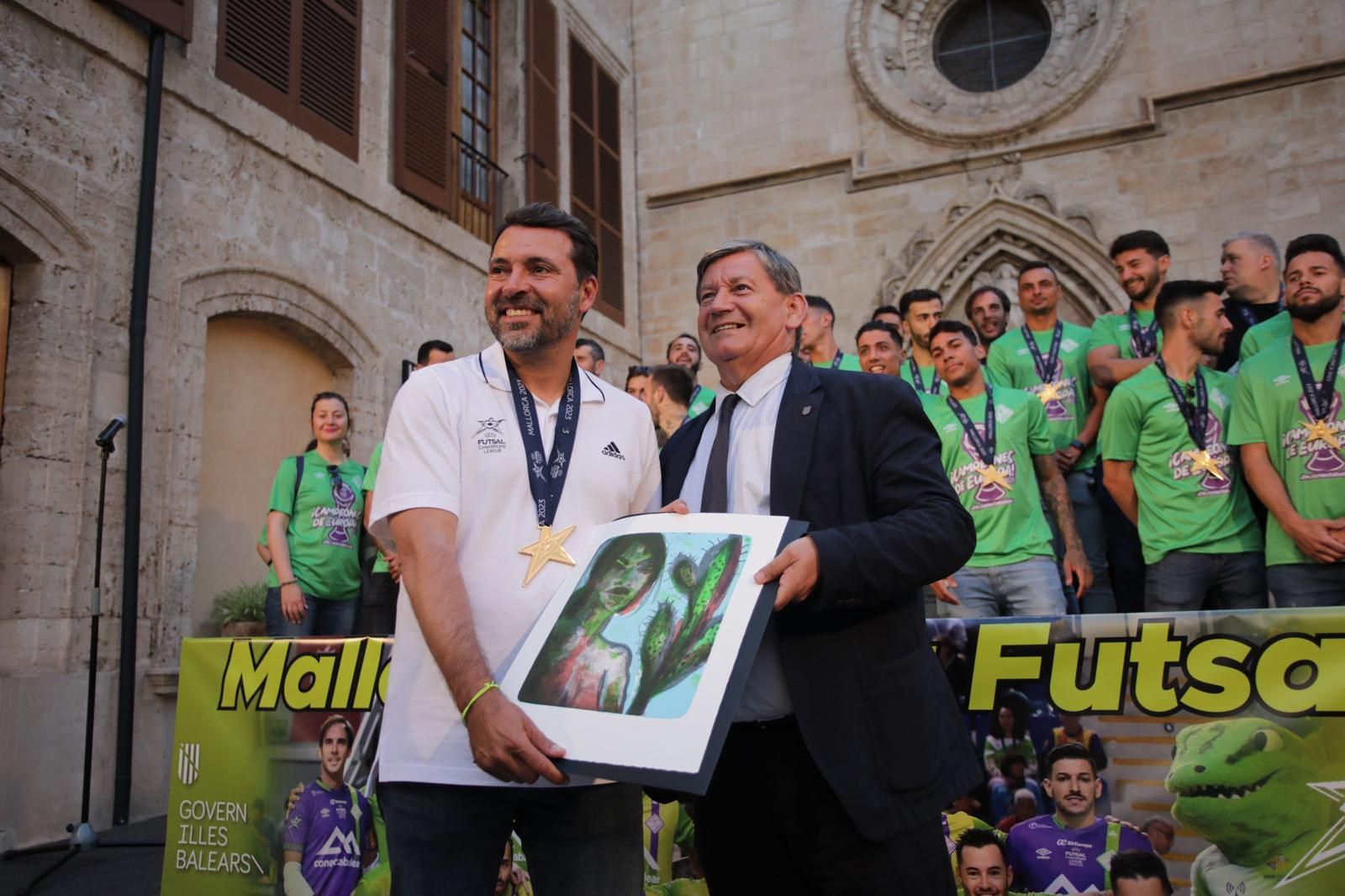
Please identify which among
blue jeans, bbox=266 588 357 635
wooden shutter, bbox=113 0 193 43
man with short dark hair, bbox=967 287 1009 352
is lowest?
blue jeans, bbox=266 588 357 635

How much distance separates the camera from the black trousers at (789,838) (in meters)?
1.85

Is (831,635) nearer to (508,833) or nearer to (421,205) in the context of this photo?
(508,833)

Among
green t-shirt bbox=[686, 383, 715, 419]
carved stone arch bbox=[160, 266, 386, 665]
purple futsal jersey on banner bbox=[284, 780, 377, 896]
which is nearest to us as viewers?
purple futsal jersey on banner bbox=[284, 780, 377, 896]

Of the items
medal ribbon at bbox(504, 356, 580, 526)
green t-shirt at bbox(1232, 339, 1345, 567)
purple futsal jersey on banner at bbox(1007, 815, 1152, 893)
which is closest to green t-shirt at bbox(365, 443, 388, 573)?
purple futsal jersey on banner at bbox(1007, 815, 1152, 893)

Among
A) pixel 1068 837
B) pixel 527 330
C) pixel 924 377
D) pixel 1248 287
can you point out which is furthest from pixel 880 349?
pixel 527 330

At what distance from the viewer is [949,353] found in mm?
5172

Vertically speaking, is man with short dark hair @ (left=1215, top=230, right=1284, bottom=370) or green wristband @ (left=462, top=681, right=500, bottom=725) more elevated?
man with short dark hair @ (left=1215, top=230, right=1284, bottom=370)

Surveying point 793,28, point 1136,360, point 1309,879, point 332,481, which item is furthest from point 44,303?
point 793,28

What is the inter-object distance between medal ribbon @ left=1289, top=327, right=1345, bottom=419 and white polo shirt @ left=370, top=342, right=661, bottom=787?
3.52 metres

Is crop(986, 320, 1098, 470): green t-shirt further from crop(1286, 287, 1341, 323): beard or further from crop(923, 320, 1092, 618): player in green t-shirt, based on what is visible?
crop(1286, 287, 1341, 323): beard

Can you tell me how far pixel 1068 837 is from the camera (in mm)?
3291

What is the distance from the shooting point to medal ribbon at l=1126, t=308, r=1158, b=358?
575 centimetres

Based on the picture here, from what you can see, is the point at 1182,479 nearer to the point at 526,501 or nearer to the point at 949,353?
the point at 949,353

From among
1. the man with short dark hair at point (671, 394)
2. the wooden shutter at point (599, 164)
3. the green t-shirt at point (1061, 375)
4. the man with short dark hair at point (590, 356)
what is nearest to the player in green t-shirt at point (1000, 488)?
the green t-shirt at point (1061, 375)
